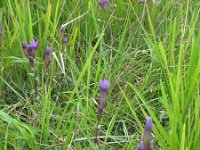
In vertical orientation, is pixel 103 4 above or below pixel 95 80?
above

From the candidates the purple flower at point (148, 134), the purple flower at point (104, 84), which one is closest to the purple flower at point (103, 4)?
the purple flower at point (104, 84)

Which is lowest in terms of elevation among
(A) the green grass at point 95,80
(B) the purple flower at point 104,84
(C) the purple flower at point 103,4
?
(A) the green grass at point 95,80

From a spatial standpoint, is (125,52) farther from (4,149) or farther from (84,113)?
(4,149)

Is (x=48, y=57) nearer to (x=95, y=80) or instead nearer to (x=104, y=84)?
(x=95, y=80)

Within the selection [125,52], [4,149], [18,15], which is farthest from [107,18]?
[4,149]

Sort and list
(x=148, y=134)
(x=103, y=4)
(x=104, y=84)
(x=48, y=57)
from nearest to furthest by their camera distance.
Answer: (x=148, y=134), (x=104, y=84), (x=48, y=57), (x=103, y=4)

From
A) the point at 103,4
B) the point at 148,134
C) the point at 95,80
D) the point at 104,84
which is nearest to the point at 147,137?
the point at 148,134

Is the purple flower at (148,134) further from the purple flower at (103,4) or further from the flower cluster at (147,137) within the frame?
the purple flower at (103,4)

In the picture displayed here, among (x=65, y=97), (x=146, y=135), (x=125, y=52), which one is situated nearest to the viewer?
(x=146, y=135)

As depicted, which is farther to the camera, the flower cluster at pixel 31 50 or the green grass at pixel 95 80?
the flower cluster at pixel 31 50
